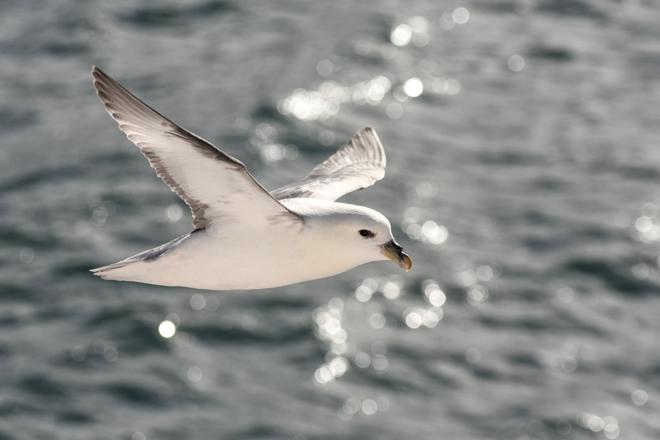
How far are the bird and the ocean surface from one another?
544 inches

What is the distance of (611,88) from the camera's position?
1129 inches

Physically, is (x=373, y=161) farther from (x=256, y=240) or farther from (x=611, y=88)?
(x=611, y=88)

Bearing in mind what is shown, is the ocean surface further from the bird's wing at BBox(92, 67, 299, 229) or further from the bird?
the bird's wing at BBox(92, 67, 299, 229)

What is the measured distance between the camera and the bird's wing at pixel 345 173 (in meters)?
10.5

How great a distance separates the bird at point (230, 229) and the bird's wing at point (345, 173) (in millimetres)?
1327

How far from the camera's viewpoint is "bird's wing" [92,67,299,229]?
7.91m

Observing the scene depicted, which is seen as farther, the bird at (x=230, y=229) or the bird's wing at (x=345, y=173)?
the bird's wing at (x=345, y=173)

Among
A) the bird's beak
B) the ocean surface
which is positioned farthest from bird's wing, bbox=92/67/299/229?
the ocean surface

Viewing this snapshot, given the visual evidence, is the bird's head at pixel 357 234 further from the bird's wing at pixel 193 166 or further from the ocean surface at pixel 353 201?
the ocean surface at pixel 353 201

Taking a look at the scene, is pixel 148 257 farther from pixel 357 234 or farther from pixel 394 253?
pixel 394 253

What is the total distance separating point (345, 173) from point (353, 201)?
1225 centimetres

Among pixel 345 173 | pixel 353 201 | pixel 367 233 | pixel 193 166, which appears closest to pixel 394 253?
pixel 367 233

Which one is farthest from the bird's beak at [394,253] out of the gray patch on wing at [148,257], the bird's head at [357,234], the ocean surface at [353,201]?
the ocean surface at [353,201]

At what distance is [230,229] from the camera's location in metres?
8.60
